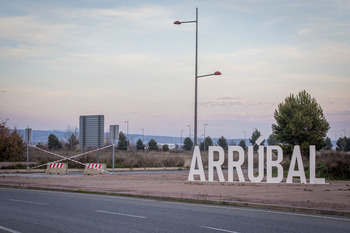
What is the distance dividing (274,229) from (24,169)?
96.5 feet

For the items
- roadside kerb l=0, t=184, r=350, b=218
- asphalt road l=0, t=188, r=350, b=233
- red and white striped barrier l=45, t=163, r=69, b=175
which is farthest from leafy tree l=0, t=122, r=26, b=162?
asphalt road l=0, t=188, r=350, b=233

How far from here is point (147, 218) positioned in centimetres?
1198

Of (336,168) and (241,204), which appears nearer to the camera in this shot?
(241,204)

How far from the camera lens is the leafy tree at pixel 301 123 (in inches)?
2072

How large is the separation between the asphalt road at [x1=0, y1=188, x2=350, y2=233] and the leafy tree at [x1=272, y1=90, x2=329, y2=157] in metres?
39.8

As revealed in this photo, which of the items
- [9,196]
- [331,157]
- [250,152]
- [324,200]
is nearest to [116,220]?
Answer: [324,200]

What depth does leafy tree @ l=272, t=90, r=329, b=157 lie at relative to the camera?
52.6 metres

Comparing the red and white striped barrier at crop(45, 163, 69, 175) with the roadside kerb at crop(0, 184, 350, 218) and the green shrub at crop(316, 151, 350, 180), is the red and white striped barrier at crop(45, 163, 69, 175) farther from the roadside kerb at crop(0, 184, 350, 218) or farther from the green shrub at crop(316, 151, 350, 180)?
the green shrub at crop(316, 151, 350, 180)

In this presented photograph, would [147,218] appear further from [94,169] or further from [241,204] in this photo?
[94,169]

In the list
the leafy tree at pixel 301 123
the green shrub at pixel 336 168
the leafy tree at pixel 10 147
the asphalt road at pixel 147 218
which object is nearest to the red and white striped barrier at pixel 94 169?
the leafy tree at pixel 10 147

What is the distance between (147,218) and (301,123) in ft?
143

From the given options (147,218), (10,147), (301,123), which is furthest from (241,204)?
(301,123)

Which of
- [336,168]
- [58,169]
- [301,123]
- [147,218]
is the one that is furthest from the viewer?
[301,123]

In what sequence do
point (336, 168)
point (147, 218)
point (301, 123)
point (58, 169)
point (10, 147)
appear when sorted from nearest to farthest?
point (147, 218) → point (336, 168) → point (58, 169) → point (10, 147) → point (301, 123)
